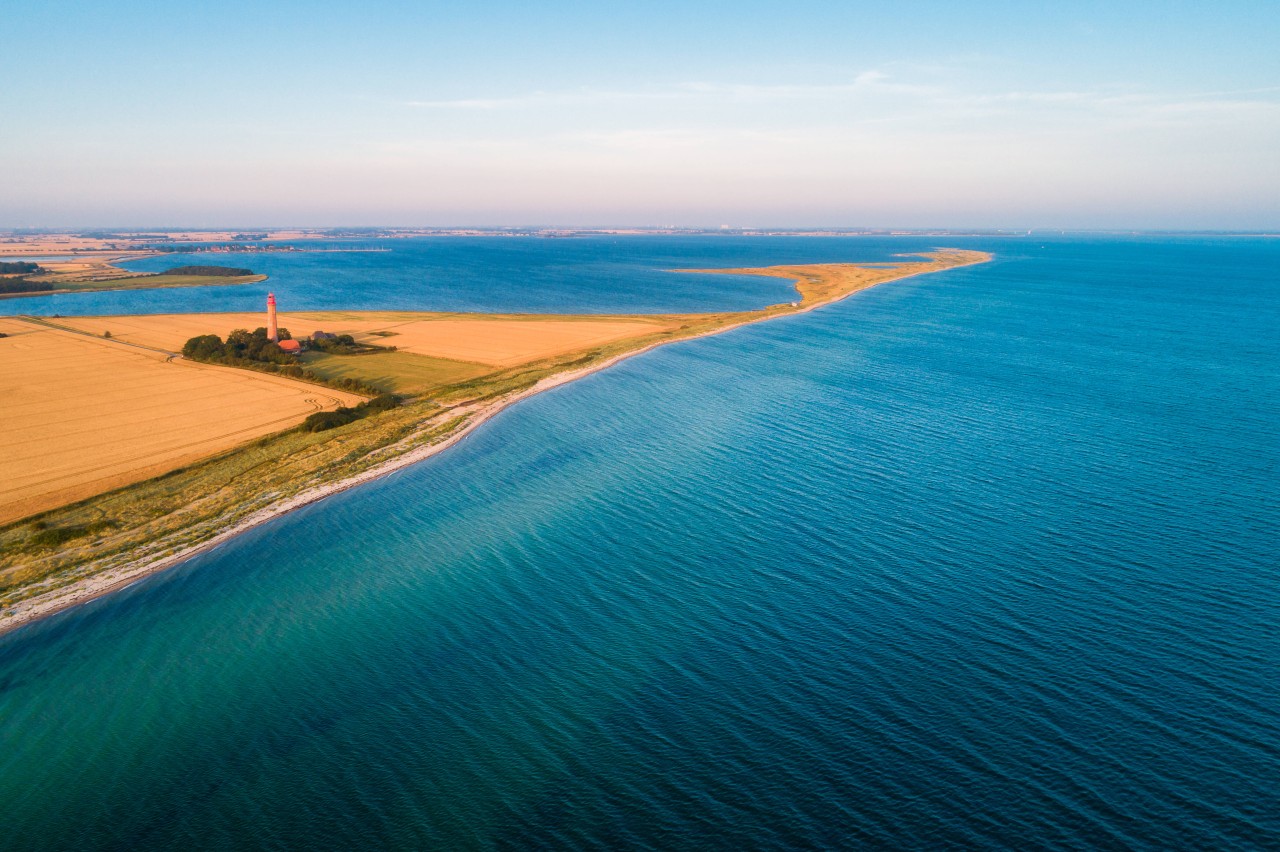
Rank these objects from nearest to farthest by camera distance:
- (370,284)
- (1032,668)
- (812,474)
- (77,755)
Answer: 1. (77,755)
2. (1032,668)
3. (812,474)
4. (370,284)

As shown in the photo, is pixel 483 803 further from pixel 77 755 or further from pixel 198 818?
pixel 77 755

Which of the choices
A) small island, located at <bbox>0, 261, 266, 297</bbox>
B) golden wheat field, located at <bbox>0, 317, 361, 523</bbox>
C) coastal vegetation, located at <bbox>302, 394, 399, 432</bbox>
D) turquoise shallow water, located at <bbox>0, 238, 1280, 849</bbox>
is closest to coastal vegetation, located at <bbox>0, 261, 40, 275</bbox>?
small island, located at <bbox>0, 261, 266, 297</bbox>

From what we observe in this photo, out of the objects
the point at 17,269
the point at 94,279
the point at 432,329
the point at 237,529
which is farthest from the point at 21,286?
the point at 237,529

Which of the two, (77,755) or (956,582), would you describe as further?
(956,582)

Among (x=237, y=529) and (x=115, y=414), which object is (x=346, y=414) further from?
(x=237, y=529)

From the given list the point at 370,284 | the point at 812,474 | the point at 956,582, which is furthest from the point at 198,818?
the point at 370,284

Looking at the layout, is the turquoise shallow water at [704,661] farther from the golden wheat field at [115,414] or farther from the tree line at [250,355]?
the tree line at [250,355]

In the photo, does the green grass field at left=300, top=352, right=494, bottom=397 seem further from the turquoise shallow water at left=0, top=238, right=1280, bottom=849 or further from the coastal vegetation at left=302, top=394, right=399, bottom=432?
the turquoise shallow water at left=0, top=238, right=1280, bottom=849
